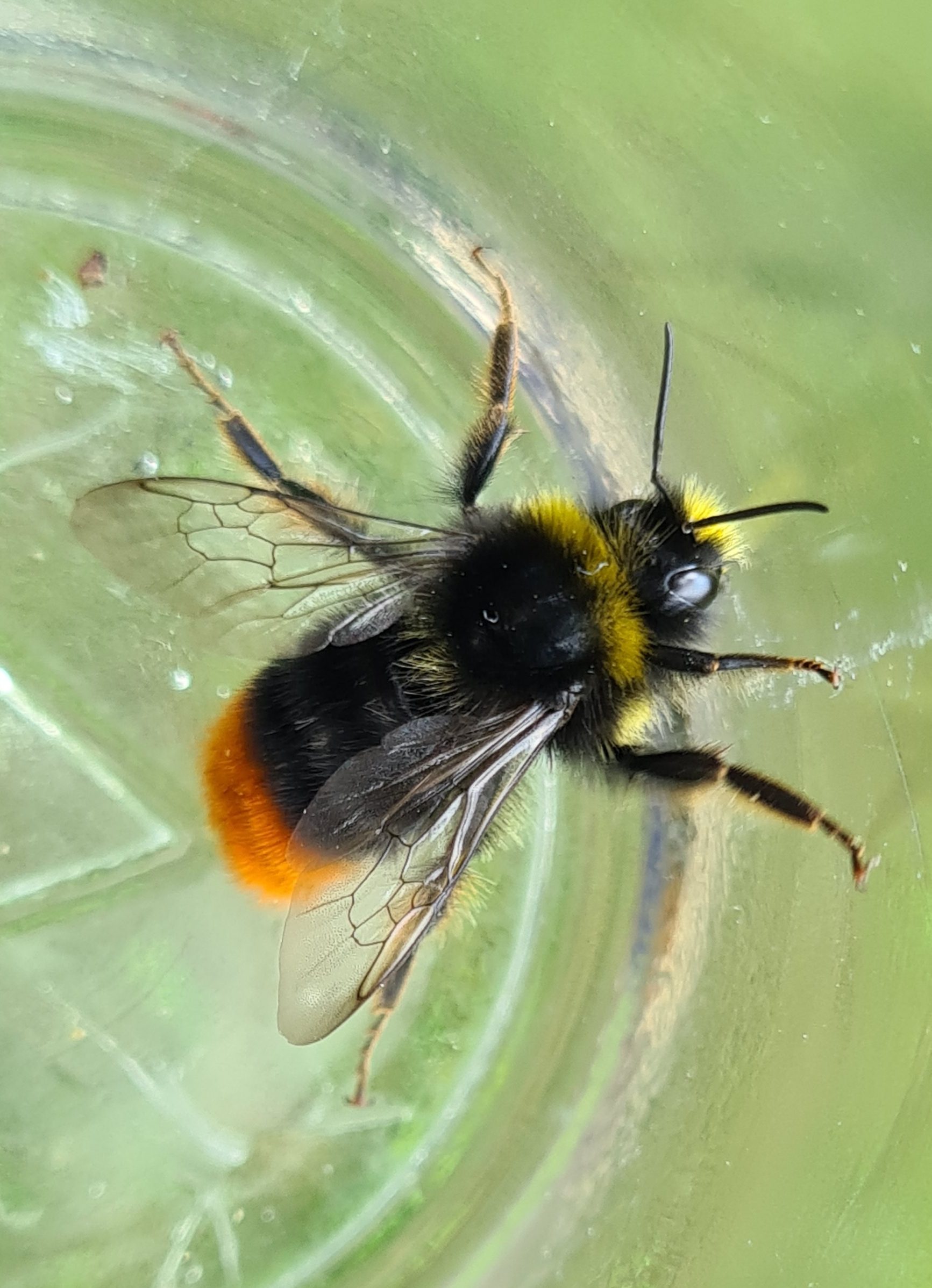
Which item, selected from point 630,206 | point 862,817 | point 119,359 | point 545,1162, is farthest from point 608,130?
point 545,1162

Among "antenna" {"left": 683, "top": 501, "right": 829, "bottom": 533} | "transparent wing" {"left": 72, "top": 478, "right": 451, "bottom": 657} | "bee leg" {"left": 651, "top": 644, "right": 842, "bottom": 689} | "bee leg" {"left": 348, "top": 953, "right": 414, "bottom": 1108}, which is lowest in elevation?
"bee leg" {"left": 348, "top": 953, "right": 414, "bottom": 1108}

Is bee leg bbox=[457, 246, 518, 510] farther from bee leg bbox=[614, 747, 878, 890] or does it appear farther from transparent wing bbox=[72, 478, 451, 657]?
bee leg bbox=[614, 747, 878, 890]

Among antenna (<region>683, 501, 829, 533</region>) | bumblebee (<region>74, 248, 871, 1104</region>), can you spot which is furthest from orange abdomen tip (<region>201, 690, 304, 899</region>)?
antenna (<region>683, 501, 829, 533</region>)

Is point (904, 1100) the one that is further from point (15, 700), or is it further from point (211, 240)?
point (211, 240)

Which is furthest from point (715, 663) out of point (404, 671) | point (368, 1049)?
point (368, 1049)

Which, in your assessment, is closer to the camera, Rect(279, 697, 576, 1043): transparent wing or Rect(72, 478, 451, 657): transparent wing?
Rect(279, 697, 576, 1043): transparent wing

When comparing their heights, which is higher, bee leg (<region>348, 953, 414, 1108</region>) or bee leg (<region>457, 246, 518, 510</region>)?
bee leg (<region>457, 246, 518, 510</region>)

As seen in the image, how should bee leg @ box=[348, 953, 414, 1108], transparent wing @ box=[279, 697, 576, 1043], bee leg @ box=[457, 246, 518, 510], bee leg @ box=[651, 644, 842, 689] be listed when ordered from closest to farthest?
1. transparent wing @ box=[279, 697, 576, 1043]
2. bee leg @ box=[651, 644, 842, 689]
3. bee leg @ box=[457, 246, 518, 510]
4. bee leg @ box=[348, 953, 414, 1108]

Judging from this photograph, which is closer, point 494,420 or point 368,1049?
point 494,420

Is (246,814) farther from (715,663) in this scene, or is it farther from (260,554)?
(715,663)
